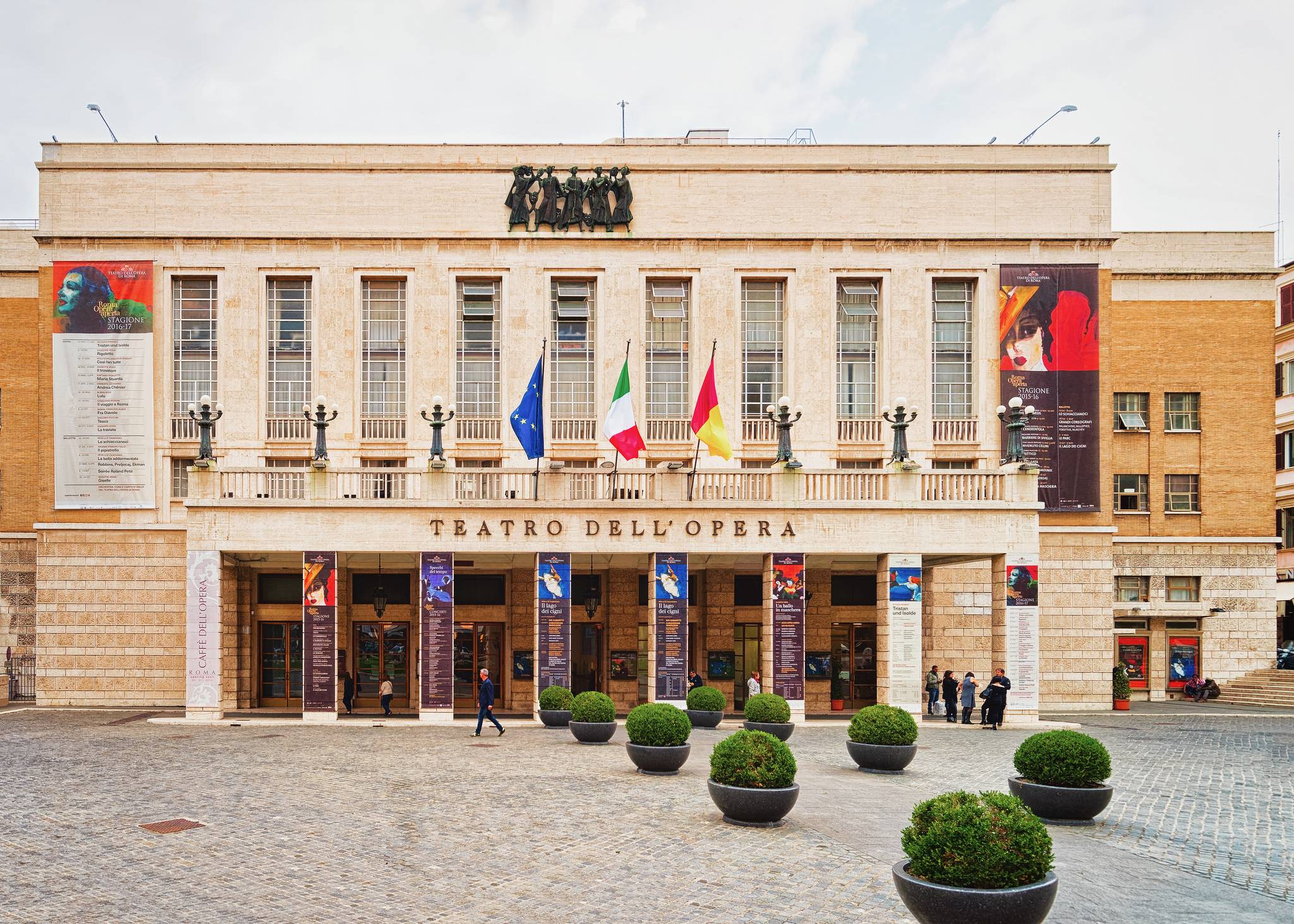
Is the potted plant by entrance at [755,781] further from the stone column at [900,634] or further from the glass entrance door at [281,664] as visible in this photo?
the glass entrance door at [281,664]

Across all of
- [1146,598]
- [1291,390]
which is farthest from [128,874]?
[1291,390]

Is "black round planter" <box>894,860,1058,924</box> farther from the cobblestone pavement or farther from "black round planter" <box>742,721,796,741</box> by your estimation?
"black round planter" <box>742,721,796,741</box>

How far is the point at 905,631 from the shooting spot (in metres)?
29.1

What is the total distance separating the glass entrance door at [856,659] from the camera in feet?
115

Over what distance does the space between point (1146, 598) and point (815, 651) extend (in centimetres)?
1618

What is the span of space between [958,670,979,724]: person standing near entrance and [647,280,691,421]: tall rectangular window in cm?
1276

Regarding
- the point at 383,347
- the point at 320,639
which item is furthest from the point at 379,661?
the point at 383,347

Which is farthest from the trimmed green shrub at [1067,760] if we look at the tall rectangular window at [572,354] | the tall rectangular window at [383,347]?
the tall rectangular window at [383,347]

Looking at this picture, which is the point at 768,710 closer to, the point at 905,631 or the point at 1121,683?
the point at 905,631

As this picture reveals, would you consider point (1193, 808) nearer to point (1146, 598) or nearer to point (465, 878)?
point (465, 878)

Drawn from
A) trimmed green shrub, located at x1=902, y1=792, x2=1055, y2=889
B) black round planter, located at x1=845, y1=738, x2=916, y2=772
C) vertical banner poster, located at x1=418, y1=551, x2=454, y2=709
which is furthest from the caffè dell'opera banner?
trimmed green shrub, located at x1=902, y1=792, x2=1055, y2=889

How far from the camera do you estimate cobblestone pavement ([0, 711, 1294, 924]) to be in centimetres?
1106

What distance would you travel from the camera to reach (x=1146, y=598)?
41.3m

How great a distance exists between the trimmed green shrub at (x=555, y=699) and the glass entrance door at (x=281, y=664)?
1094cm
